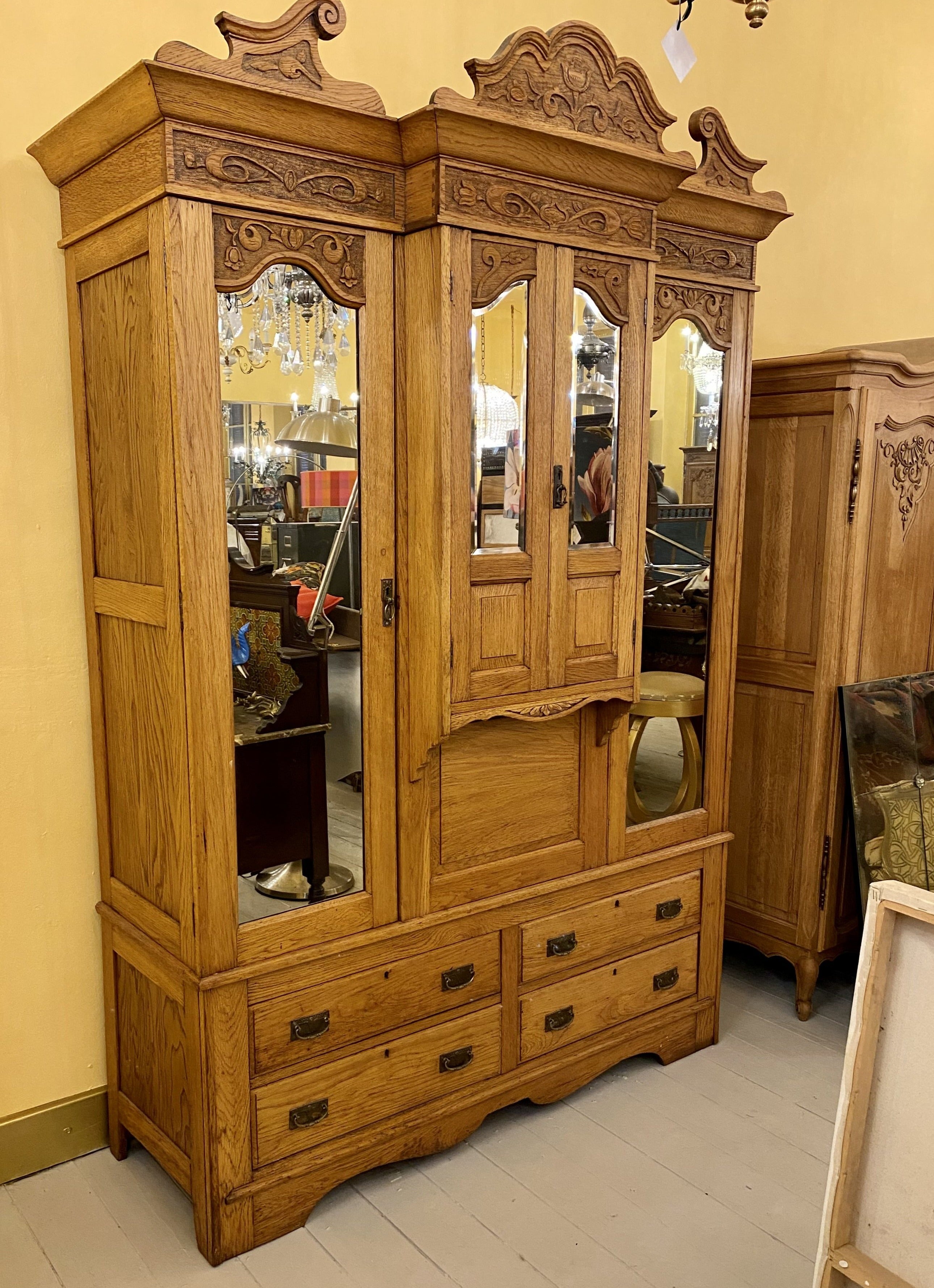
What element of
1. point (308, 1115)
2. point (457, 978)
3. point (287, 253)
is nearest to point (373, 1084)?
point (308, 1115)

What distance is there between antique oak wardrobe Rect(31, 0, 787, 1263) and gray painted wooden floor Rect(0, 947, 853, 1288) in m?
0.09

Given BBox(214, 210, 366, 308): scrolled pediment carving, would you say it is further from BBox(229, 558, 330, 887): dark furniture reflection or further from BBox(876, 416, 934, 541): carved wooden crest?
BBox(876, 416, 934, 541): carved wooden crest

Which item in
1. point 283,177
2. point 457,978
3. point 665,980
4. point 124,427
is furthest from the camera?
point 665,980

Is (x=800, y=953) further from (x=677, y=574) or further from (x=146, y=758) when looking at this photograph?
(x=146, y=758)

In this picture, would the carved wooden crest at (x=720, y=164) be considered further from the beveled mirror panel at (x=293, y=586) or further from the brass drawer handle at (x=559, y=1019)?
the brass drawer handle at (x=559, y=1019)

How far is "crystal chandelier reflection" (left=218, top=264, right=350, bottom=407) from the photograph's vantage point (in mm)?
1880

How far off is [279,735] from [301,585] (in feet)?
0.99

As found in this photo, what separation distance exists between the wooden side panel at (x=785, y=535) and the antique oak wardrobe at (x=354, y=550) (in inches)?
22.1

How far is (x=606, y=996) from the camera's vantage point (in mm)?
2592

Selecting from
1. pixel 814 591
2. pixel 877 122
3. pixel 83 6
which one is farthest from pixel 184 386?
pixel 877 122

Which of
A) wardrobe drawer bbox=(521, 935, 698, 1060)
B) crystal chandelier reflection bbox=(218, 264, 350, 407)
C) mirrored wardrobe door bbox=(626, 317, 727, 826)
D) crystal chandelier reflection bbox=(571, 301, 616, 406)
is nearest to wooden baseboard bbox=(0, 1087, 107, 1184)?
wardrobe drawer bbox=(521, 935, 698, 1060)

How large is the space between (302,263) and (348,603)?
64 cm

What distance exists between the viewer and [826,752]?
294 cm

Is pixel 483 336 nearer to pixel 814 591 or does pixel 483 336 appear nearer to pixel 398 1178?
pixel 814 591
